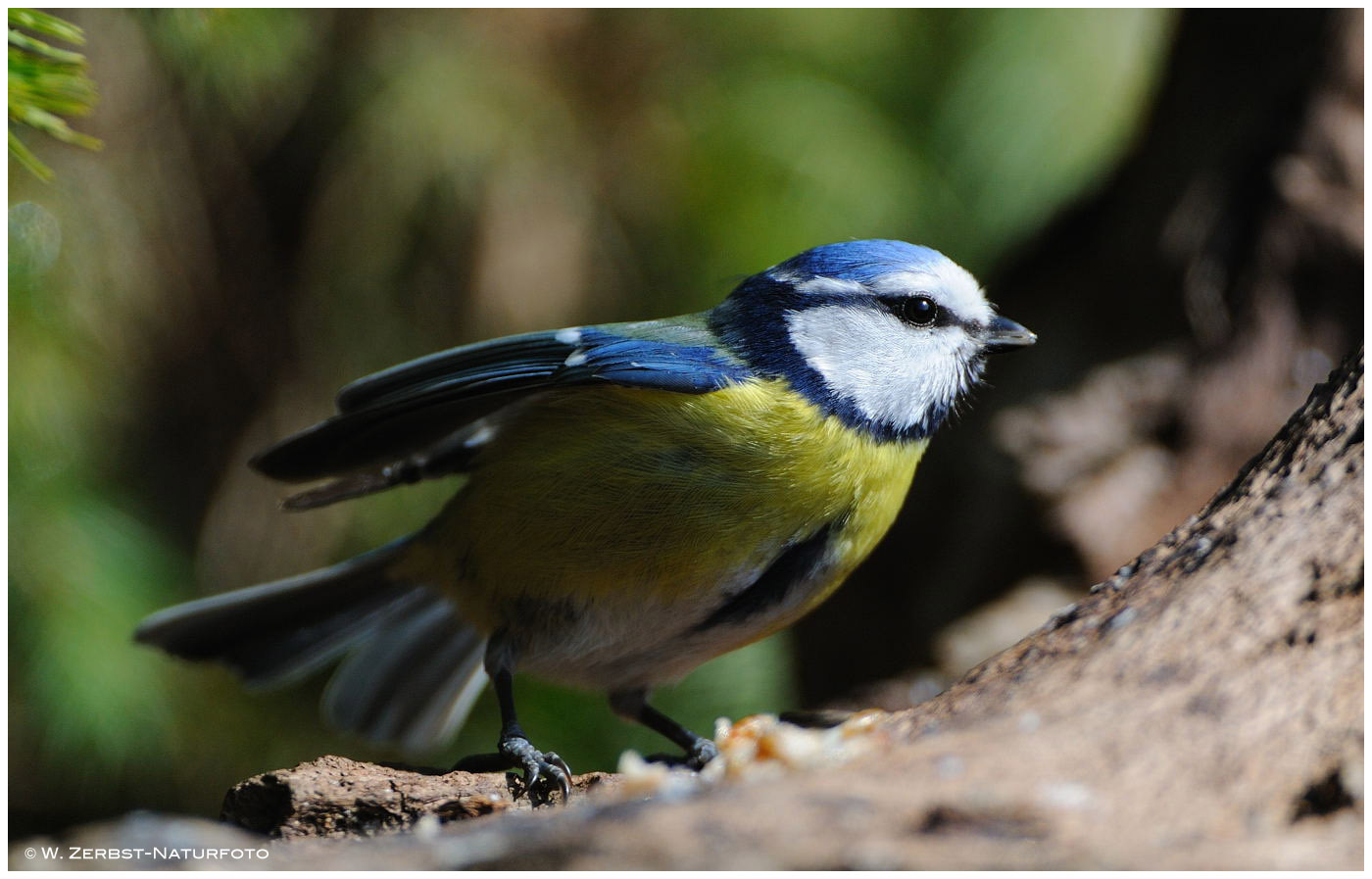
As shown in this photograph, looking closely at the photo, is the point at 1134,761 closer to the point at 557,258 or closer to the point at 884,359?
the point at 884,359

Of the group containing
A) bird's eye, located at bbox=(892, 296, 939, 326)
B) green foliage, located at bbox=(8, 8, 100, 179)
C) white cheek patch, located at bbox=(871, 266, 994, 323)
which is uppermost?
green foliage, located at bbox=(8, 8, 100, 179)

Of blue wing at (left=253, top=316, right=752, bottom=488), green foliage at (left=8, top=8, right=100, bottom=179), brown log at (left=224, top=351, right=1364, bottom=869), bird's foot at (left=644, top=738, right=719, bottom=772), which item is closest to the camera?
brown log at (left=224, top=351, right=1364, bottom=869)

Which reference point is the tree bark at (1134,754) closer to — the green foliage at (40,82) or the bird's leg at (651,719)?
the green foliage at (40,82)

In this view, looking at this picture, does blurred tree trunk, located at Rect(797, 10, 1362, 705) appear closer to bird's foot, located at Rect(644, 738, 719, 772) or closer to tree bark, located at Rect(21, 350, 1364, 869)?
bird's foot, located at Rect(644, 738, 719, 772)

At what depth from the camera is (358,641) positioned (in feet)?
7.44

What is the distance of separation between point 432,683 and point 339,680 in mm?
177

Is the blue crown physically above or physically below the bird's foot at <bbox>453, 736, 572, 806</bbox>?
above

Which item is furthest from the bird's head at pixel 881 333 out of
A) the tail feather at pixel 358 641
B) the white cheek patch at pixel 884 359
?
the tail feather at pixel 358 641

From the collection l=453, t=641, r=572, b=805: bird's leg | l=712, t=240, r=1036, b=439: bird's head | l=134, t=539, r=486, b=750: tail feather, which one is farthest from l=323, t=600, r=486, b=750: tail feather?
l=712, t=240, r=1036, b=439: bird's head

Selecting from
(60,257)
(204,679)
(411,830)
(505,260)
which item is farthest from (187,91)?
(411,830)

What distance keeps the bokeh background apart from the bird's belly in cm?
110

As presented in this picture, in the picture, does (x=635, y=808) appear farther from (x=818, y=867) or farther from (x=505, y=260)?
(x=505, y=260)

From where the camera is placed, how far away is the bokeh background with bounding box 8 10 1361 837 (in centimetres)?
259

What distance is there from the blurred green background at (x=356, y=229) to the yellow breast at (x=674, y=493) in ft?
3.24
